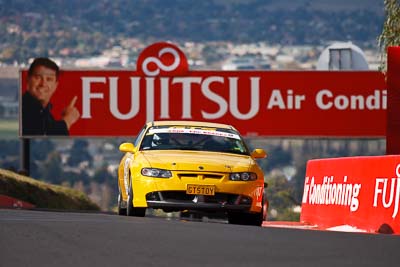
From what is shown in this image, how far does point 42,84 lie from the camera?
5081 cm

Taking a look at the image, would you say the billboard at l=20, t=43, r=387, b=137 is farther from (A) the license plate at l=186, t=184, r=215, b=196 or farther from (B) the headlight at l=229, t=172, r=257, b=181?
(A) the license plate at l=186, t=184, r=215, b=196

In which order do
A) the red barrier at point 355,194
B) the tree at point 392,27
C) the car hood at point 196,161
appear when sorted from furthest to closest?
the tree at point 392,27 < the car hood at point 196,161 < the red barrier at point 355,194

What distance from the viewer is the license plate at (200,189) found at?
61.0 ft

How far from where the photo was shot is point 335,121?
50.9 meters

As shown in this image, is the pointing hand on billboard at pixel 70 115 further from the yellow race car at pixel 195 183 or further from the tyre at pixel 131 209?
the tyre at pixel 131 209

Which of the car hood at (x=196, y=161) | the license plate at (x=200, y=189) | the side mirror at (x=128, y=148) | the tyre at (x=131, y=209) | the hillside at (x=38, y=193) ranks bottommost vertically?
the hillside at (x=38, y=193)

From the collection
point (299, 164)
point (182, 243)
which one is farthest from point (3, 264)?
point (299, 164)

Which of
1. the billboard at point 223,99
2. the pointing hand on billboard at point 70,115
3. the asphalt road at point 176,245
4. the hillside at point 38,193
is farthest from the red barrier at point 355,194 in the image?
the pointing hand on billboard at point 70,115

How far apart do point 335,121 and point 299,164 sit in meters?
132

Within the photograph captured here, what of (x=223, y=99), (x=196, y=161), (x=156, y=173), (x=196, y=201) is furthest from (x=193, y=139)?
(x=223, y=99)

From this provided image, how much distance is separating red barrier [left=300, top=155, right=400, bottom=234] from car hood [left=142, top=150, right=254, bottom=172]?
64.8 inches

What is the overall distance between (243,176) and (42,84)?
32619 millimetres

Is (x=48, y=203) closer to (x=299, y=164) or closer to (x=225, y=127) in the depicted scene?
(x=225, y=127)

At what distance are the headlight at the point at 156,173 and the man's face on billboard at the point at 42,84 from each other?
32.1 m
